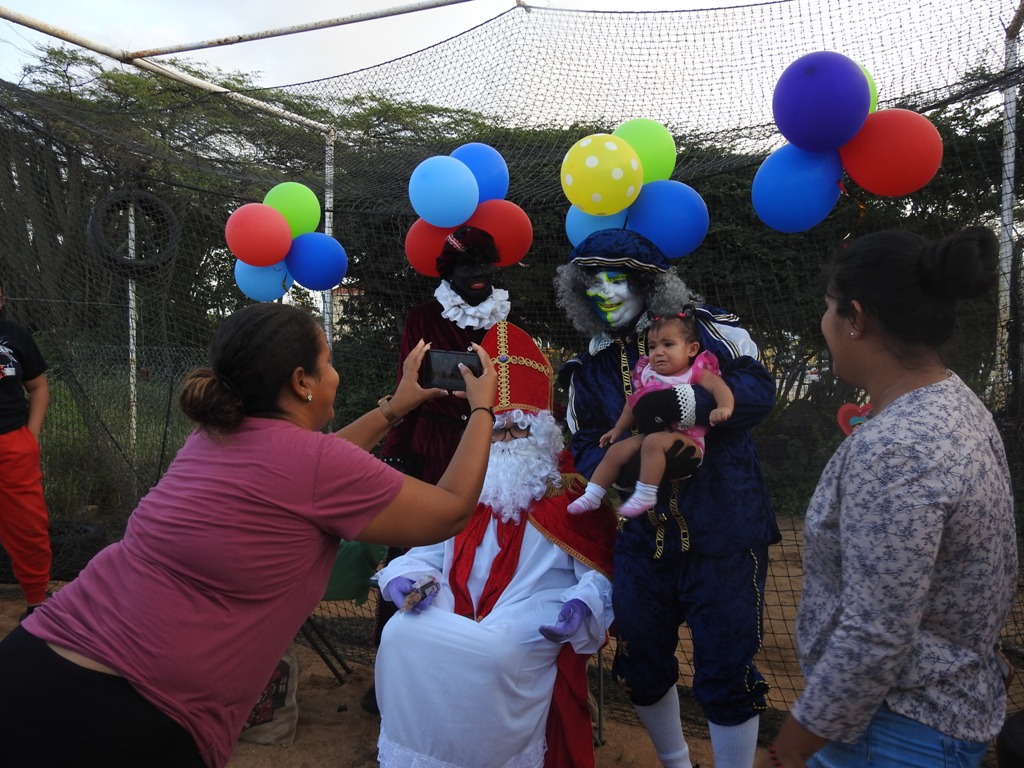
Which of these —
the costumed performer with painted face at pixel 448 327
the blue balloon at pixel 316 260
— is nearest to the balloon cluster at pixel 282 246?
the blue balloon at pixel 316 260

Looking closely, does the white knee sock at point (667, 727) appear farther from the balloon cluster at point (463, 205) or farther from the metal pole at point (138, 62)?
the metal pole at point (138, 62)

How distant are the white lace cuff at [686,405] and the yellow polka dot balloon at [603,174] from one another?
2.78 ft

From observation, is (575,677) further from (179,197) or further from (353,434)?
(179,197)

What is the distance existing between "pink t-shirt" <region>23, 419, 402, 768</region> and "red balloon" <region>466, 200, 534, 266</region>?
1793 millimetres

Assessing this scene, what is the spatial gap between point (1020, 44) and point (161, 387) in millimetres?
5326

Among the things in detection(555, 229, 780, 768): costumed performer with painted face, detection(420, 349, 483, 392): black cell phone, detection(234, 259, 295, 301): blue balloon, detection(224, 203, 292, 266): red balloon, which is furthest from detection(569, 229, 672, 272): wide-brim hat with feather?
detection(234, 259, 295, 301): blue balloon

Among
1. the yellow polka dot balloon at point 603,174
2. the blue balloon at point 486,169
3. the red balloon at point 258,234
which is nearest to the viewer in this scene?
the yellow polka dot balloon at point 603,174

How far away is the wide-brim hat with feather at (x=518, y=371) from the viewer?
9.86 feet

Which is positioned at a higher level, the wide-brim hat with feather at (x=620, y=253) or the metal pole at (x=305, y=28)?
the metal pole at (x=305, y=28)

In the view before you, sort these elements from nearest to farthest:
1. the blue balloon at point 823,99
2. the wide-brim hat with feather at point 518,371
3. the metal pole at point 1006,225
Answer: the blue balloon at point 823,99 < the wide-brim hat with feather at point 518,371 < the metal pole at point 1006,225

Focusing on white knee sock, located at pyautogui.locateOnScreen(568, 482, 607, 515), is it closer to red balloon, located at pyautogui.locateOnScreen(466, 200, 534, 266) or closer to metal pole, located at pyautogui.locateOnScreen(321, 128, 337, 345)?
red balloon, located at pyautogui.locateOnScreen(466, 200, 534, 266)

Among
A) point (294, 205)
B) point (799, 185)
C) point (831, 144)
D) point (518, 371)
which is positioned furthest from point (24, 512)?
point (831, 144)

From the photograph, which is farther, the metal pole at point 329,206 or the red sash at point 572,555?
the metal pole at point 329,206

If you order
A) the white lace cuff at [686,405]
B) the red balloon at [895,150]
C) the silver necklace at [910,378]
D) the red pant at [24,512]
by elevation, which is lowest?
the red pant at [24,512]
